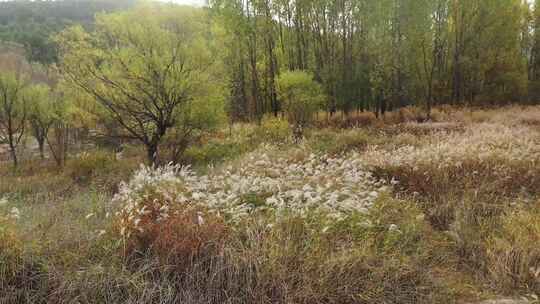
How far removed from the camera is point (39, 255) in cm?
253

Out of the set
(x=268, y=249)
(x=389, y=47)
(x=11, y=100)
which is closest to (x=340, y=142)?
(x=268, y=249)

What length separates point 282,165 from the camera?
5.41 meters

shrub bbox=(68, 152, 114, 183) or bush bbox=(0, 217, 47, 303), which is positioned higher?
bush bbox=(0, 217, 47, 303)

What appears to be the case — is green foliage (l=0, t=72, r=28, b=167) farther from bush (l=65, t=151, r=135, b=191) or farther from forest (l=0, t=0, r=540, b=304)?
bush (l=65, t=151, r=135, b=191)

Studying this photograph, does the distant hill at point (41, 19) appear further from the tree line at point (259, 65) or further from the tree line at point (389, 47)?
the tree line at point (389, 47)

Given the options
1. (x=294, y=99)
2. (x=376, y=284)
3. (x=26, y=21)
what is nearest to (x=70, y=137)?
(x=294, y=99)

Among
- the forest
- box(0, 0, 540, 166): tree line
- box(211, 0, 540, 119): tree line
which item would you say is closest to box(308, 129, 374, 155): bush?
the forest

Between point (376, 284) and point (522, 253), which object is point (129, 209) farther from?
point (522, 253)

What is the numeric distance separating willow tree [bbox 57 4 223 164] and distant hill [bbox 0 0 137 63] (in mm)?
45615

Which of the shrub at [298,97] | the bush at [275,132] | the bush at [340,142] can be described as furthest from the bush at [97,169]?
the shrub at [298,97]

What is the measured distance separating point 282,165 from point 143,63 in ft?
17.6

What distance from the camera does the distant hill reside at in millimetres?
46562

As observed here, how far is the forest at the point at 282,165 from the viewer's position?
2.46 meters

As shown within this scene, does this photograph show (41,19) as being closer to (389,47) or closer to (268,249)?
(389,47)
